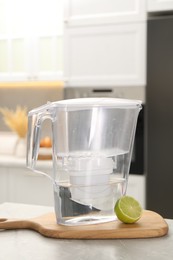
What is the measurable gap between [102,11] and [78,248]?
2.12 metres

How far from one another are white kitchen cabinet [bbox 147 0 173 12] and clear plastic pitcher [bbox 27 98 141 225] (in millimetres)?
1642

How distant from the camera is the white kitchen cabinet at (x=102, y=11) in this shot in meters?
2.77

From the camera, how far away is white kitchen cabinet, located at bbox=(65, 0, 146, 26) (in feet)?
9.10

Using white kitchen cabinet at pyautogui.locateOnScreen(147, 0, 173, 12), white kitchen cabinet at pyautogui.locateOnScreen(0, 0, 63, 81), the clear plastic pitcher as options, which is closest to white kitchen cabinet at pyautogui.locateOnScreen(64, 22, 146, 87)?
white kitchen cabinet at pyautogui.locateOnScreen(147, 0, 173, 12)

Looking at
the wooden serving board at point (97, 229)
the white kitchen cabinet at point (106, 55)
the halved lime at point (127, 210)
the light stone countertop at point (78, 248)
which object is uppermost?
the white kitchen cabinet at point (106, 55)

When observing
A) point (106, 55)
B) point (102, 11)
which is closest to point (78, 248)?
point (106, 55)

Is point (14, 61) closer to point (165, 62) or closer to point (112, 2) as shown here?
point (112, 2)

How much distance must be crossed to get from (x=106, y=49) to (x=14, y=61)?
830mm

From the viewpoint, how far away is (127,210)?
1154mm

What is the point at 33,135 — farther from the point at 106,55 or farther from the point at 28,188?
the point at 28,188

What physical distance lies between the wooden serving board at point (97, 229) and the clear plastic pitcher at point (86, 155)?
37 mm

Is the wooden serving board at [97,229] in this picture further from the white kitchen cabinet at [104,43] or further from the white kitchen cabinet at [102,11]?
the white kitchen cabinet at [102,11]

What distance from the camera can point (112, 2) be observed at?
2.85 m

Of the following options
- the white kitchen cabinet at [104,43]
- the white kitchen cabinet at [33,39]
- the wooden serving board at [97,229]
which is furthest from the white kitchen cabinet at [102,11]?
the wooden serving board at [97,229]
